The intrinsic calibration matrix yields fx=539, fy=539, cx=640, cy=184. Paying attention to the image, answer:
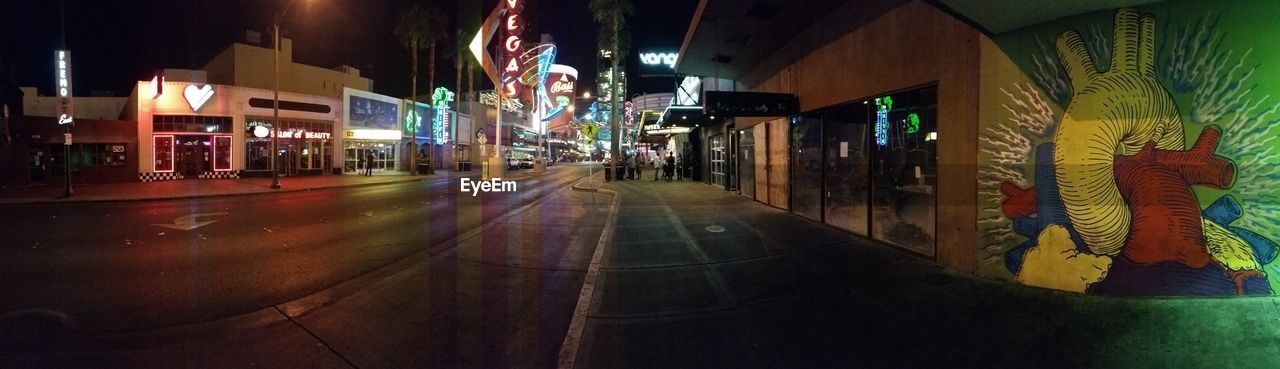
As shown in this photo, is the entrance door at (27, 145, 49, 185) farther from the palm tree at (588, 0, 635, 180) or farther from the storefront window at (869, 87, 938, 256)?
the storefront window at (869, 87, 938, 256)

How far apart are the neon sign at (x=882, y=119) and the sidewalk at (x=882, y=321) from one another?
1777mm

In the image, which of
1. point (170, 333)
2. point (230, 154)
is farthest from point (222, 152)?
point (170, 333)

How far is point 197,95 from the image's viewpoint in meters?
27.1

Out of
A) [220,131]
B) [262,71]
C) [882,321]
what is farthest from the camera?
[262,71]

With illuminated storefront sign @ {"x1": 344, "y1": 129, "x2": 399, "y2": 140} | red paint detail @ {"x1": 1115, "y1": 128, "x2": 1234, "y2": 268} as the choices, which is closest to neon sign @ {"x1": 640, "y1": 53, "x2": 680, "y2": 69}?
red paint detail @ {"x1": 1115, "y1": 128, "x2": 1234, "y2": 268}

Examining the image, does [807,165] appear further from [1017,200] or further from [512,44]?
[512,44]

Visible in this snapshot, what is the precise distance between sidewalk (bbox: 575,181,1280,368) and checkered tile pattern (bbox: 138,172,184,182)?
30251mm

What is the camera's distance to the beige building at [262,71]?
→ 31688mm

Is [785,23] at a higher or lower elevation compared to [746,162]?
Answer: higher

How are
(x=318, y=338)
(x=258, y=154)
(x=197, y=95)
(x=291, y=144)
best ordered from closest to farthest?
(x=318, y=338) < (x=197, y=95) < (x=258, y=154) < (x=291, y=144)

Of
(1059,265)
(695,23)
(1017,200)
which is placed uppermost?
(695,23)

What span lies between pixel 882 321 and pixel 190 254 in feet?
30.5

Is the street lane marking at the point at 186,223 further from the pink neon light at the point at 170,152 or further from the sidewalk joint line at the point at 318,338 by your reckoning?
the pink neon light at the point at 170,152

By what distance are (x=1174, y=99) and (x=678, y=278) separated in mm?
5004
